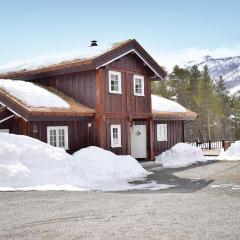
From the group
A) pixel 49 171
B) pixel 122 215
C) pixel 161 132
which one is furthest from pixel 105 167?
pixel 161 132

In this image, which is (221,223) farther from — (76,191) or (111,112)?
(111,112)

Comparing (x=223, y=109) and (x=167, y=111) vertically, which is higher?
(x=223, y=109)

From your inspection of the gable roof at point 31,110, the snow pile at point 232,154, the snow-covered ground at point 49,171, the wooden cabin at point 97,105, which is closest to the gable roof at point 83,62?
the wooden cabin at point 97,105

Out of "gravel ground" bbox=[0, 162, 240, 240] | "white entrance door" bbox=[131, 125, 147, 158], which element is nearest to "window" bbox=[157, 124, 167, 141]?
"white entrance door" bbox=[131, 125, 147, 158]

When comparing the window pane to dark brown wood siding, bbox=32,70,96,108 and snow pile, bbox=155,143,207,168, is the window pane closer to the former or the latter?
dark brown wood siding, bbox=32,70,96,108

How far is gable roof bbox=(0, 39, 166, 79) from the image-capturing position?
65.8 feet

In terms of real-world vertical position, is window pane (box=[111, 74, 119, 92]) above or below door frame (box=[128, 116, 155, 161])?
above

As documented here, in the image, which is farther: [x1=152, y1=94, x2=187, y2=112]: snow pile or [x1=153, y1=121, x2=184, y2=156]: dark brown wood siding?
[x1=152, y1=94, x2=187, y2=112]: snow pile

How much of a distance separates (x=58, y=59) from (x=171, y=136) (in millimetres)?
9355

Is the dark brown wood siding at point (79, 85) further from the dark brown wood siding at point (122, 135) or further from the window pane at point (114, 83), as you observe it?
the dark brown wood siding at point (122, 135)

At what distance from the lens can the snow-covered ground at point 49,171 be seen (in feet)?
42.5

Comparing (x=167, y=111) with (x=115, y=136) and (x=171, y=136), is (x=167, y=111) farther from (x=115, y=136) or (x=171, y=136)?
(x=115, y=136)

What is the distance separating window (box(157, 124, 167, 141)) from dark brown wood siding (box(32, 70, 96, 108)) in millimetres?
6832

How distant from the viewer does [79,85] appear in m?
21.1
